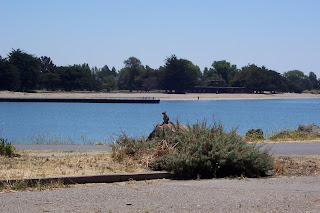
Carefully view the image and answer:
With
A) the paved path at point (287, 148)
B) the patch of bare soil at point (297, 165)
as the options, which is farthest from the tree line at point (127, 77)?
the patch of bare soil at point (297, 165)

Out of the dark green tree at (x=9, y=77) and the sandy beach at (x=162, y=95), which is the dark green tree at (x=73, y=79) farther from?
the dark green tree at (x=9, y=77)

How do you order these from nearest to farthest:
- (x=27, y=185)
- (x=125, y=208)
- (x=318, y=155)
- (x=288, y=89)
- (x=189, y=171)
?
1. (x=125, y=208)
2. (x=27, y=185)
3. (x=189, y=171)
4. (x=318, y=155)
5. (x=288, y=89)

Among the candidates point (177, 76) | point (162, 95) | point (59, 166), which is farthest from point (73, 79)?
point (59, 166)

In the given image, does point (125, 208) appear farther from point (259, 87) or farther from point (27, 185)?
point (259, 87)

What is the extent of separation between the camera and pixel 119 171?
459 inches

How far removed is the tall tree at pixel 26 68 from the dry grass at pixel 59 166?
11155cm

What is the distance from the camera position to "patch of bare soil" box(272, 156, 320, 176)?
12445 millimetres

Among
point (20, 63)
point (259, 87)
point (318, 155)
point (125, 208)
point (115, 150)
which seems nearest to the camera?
point (125, 208)

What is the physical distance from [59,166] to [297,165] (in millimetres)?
6680

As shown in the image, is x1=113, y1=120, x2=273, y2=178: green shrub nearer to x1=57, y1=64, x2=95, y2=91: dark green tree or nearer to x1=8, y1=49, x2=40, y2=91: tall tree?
x1=8, y1=49, x2=40, y2=91: tall tree

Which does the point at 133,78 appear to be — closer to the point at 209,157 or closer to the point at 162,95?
the point at 162,95

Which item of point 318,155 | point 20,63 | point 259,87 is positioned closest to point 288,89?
point 259,87

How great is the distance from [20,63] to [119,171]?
11881 cm

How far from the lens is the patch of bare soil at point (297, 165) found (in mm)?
12445
